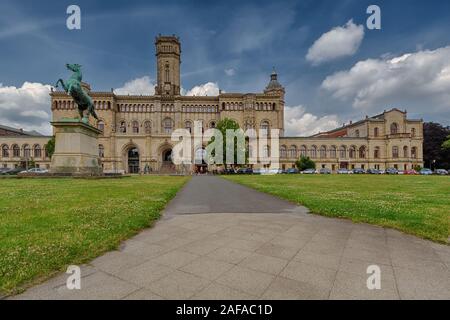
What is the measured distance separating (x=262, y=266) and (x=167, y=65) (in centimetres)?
8845

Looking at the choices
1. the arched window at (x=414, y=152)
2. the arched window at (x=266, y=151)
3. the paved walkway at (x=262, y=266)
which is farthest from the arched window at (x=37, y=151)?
the arched window at (x=414, y=152)

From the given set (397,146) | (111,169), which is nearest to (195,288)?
(111,169)

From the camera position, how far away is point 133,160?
241ft

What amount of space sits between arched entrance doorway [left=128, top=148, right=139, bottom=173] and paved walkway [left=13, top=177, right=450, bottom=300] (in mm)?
71753

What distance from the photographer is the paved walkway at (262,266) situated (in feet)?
10.6

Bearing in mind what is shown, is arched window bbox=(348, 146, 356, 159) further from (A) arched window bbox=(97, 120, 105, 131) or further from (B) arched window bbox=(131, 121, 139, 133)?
(A) arched window bbox=(97, 120, 105, 131)

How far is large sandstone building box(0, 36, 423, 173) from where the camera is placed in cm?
7600

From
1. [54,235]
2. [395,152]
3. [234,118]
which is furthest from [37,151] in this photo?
[395,152]

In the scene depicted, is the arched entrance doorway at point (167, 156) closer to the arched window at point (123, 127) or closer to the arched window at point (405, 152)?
the arched window at point (123, 127)

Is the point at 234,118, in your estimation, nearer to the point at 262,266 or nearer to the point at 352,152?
the point at 352,152

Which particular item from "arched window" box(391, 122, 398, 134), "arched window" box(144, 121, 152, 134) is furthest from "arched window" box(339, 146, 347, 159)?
"arched window" box(144, 121, 152, 134)
